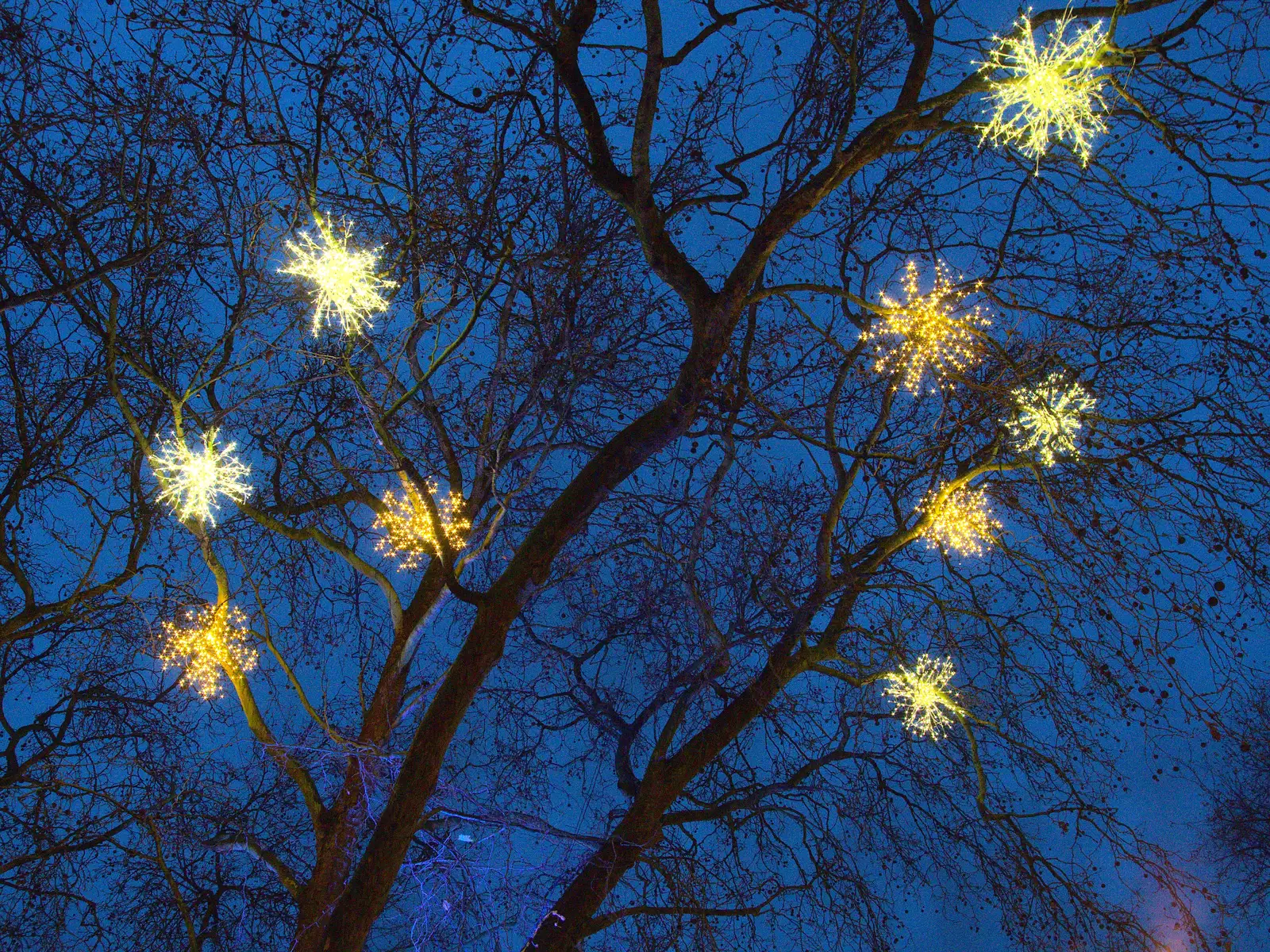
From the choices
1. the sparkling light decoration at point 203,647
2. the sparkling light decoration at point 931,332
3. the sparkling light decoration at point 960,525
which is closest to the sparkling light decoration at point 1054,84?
the sparkling light decoration at point 931,332

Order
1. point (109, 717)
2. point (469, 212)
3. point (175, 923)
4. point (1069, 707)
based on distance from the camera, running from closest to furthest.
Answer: point (469, 212) → point (1069, 707) → point (175, 923) → point (109, 717)

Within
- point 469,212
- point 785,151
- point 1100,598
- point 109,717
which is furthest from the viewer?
point 109,717

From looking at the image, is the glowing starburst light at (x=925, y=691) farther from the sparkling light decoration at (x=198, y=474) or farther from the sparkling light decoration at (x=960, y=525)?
the sparkling light decoration at (x=198, y=474)

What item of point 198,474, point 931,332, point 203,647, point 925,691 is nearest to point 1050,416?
point 931,332

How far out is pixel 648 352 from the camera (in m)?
6.80

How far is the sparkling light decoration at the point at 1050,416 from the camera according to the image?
12.7 ft

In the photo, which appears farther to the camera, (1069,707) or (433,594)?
(433,594)

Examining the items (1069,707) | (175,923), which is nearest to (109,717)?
(175,923)

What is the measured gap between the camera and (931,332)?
4.49 meters

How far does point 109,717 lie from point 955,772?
21.6 feet

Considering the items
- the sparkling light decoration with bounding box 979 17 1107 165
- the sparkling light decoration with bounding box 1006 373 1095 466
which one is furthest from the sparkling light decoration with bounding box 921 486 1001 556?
the sparkling light decoration with bounding box 979 17 1107 165

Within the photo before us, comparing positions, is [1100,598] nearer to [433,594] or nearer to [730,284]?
[730,284]

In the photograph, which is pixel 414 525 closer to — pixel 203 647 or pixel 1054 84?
pixel 203 647

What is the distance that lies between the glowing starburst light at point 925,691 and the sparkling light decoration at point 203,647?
13.5 ft
